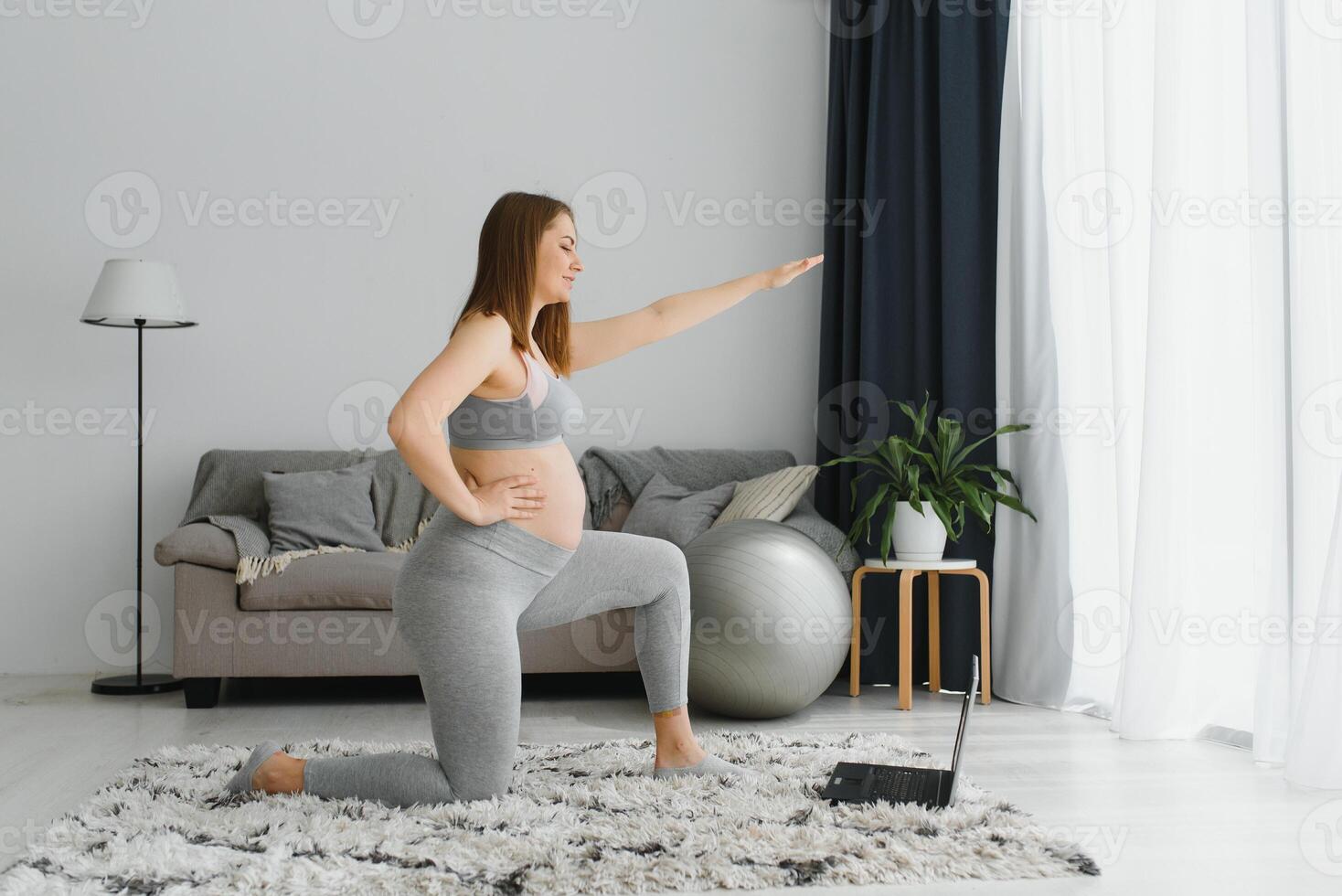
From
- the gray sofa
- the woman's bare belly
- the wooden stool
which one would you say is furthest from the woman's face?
the wooden stool

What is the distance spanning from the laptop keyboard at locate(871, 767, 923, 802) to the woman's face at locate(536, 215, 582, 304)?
111 centimetres

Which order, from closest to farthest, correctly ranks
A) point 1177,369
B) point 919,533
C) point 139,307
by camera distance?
point 1177,369
point 919,533
point 139,307

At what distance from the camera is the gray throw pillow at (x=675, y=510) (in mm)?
3730

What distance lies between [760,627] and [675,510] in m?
0.86

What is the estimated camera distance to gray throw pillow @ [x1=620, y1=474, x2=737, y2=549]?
147 inches

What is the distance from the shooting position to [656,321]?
8.10 ft

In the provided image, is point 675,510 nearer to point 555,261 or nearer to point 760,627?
point 760,627

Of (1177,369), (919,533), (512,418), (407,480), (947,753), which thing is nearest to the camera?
(512,418)

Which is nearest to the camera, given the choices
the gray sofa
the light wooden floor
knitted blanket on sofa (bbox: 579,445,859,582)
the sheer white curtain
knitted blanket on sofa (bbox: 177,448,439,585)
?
the light wooden floor

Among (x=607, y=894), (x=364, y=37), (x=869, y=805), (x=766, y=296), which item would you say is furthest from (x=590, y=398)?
(x=607, y=894)

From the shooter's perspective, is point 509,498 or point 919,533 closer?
point 509,498

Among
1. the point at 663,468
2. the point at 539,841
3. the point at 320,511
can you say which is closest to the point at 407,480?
the point at 320,511

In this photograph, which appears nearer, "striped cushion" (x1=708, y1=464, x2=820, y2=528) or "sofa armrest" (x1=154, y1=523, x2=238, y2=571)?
"sofa armrest" (x1=154, y1=523, x2=238, y2=571)

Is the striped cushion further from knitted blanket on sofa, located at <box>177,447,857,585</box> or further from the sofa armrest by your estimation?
the sofa armrest
